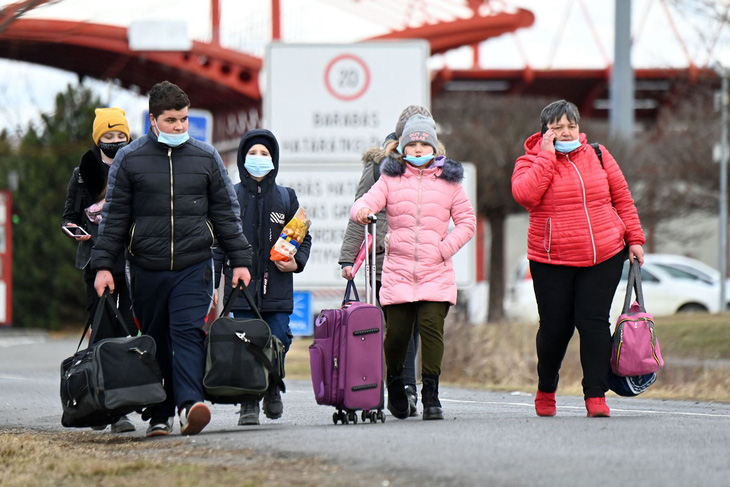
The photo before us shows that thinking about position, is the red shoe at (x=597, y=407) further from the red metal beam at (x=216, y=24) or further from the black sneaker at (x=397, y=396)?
the red metal beam at (x=216, y=24)

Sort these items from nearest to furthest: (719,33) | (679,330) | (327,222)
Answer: (327,222) < (719,33) < (679,330)

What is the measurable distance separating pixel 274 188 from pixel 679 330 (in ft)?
43.4

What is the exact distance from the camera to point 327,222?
50.6 ft

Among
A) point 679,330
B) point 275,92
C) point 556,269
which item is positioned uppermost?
point 275,92

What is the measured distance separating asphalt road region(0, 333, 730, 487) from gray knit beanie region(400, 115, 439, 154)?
1.54m

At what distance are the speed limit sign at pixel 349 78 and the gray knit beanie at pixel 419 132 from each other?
7.47m

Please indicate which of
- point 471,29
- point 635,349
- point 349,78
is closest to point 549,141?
point 635,349

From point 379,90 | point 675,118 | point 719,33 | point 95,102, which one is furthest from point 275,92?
point 675,118

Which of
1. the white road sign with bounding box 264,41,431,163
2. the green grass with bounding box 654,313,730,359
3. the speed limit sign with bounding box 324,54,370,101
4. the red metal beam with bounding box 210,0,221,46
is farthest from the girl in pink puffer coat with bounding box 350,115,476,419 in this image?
the red metal beam with bounding box 210,0,221,46

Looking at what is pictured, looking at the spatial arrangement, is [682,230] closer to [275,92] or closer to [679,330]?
[679,330]

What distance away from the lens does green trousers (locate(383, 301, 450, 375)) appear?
26.5ft

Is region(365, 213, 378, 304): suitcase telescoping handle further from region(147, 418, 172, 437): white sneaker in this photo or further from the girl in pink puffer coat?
region(147, 418, 172, 437): white sneaker

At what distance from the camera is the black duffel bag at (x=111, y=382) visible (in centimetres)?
729

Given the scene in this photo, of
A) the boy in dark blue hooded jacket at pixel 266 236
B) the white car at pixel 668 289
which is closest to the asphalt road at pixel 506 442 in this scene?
the boy in dark blue hooded jacket at pixel 266 236
